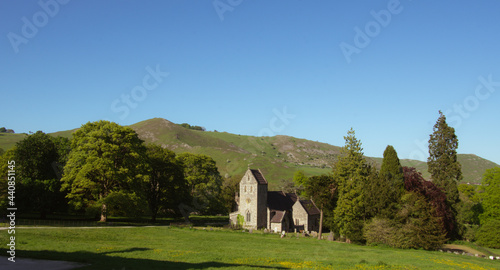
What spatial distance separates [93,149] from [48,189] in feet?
23.9

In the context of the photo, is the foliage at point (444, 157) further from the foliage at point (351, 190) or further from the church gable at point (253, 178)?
the church gable at point (253, 178)

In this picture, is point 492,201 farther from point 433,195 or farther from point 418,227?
point 418,227

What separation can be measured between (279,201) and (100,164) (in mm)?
35641

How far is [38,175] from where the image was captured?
46469 millimetres

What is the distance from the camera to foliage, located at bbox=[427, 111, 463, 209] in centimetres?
6138

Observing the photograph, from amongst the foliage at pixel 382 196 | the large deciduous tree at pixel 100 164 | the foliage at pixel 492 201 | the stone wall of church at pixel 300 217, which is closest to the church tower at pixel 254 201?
the stone wall of church at pixel 300 217

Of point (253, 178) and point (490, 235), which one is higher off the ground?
point (253, 178)

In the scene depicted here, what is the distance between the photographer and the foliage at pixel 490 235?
5238 centimetres

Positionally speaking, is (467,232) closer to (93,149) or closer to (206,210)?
(206,210)

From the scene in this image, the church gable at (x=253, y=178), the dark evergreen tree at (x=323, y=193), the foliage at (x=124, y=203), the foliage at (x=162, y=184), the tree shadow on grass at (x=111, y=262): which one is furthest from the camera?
the church gable at (x=253, y=178)

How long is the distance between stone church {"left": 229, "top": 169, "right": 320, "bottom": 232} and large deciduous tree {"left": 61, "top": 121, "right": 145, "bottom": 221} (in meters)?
22.5

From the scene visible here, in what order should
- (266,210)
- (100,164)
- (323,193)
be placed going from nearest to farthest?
(100,164) → (323,193) → (266,210)

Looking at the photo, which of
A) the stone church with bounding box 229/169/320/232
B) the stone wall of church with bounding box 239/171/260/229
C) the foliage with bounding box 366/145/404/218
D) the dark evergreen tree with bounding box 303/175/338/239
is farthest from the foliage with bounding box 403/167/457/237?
the stone wall of church with bounding box 239/171/260/229

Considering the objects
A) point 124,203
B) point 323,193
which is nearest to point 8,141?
point 124,203
